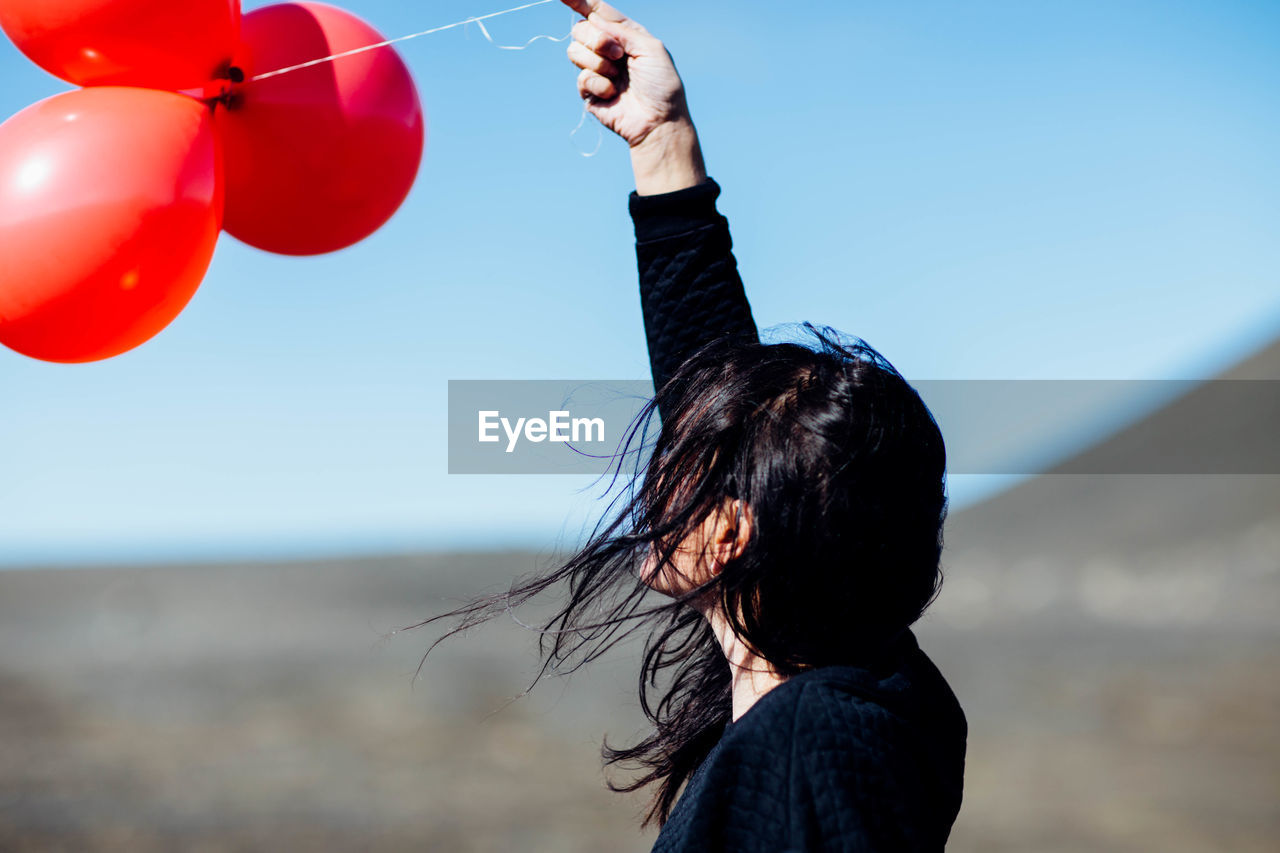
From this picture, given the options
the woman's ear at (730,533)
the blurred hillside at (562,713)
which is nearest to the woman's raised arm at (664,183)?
the woman's ear at (730,533)

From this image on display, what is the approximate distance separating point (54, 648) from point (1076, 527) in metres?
15.7

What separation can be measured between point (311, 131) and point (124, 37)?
0.98ft

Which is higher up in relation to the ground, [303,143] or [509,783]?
[303,143]

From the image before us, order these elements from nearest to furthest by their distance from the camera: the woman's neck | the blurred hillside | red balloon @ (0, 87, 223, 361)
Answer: the woman's neck
red balloon @ (0, 87, 223, 361)
the blurred hillside

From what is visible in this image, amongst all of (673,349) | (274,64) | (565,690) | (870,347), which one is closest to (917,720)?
(870,347)

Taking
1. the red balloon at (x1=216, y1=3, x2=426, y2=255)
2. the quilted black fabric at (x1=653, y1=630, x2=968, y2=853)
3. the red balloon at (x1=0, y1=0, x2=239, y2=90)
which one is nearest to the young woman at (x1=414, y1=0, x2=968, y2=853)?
the quilted black fabric at (x1=653, y1=630, x2=968, y2=853)

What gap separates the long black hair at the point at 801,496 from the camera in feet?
4.03

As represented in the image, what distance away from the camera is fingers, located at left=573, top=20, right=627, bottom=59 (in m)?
1.54

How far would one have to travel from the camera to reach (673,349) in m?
1.62

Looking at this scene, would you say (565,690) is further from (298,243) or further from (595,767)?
(298,243)

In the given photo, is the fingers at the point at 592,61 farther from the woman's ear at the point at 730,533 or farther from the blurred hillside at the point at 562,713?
the blurred hillside at the point at 562,713

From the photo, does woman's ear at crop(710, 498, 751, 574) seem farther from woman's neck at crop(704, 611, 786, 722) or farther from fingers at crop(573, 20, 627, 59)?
fingers at crop(573, 20, 627, 59)

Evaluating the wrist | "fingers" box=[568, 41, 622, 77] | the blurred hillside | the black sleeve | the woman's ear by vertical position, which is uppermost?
"fingers" box=[568, 41, 622, 77]

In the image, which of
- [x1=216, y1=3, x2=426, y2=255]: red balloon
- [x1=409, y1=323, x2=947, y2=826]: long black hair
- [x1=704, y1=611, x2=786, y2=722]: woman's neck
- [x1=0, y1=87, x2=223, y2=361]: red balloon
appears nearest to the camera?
[x1=409, y1=323, x2=947, y2=826]: long black hair
